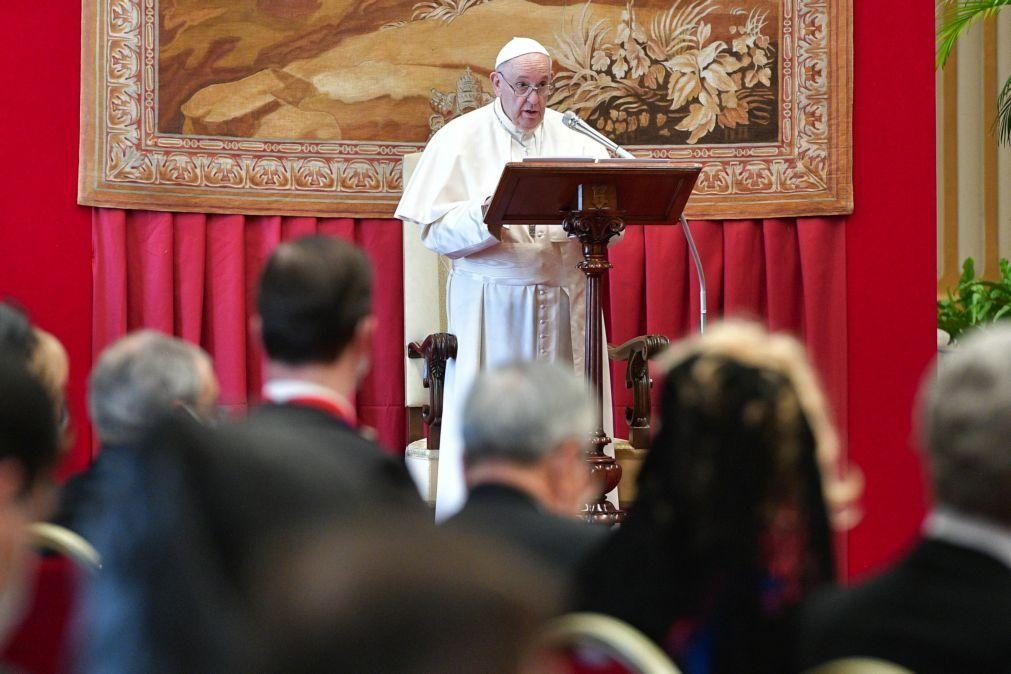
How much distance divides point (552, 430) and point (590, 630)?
0.55 metres

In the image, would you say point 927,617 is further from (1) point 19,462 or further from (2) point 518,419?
(1) point 19,462

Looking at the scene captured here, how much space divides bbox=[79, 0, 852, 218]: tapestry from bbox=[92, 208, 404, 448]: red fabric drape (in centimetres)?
11

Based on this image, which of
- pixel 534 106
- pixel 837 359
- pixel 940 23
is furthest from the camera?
pixel 940 23

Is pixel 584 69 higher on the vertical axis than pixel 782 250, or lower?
higher

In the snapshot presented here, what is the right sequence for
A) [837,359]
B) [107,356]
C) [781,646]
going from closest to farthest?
1. [781,646]
2. [107,356]
3. [837,359]

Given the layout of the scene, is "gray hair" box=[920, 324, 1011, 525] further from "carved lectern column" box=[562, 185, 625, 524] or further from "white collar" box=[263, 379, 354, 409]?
"carved lectern column" box=[562, 185, 625, 524]

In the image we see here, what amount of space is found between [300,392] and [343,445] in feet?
0.68

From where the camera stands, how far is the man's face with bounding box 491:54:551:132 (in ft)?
18.4

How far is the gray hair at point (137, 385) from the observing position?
2443mm

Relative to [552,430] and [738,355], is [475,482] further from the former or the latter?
[738,355]

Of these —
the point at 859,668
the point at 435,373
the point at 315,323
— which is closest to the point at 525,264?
the point at 435,373

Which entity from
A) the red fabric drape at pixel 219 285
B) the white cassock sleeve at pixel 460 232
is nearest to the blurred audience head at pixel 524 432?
the white cassock sleeve at pixel 460 232

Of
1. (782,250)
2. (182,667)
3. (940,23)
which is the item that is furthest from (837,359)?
(182,667)

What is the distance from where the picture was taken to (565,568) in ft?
6.49
